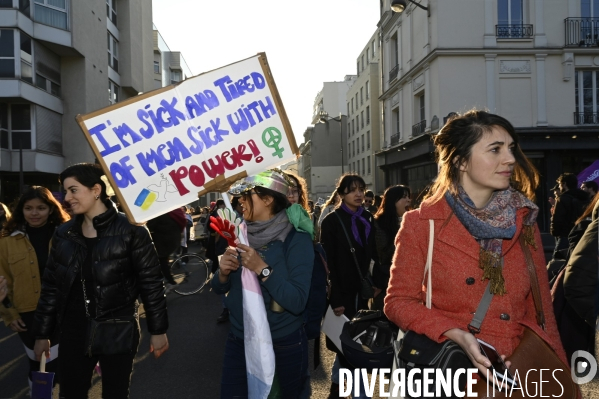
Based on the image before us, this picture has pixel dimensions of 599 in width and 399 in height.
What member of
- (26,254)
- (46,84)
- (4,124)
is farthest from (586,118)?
(4,124)

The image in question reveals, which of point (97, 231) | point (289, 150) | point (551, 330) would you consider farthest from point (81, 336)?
point (551, 330)

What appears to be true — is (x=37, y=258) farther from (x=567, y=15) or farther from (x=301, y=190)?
(x=567, y=15)

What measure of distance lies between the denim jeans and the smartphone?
4.24 ft

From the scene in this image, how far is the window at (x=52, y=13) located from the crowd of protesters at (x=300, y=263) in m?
20.6

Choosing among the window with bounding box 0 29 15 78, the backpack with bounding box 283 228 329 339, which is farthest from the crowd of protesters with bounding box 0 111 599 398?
the window with bounding box 0 29 15 78

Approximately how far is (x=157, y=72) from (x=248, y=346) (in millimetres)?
57091

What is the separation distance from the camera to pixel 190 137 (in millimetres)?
3033

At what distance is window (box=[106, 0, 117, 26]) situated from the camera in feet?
97.3

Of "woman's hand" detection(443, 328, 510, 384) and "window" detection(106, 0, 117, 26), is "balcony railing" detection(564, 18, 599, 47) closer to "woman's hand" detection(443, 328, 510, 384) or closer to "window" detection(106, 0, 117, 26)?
"window" detection(106, 0, 117, 26)

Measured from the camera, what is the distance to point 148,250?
342cm

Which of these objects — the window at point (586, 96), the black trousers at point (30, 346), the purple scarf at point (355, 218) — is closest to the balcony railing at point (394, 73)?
the window at point (586, 96)

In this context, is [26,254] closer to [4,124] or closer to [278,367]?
[278,367]

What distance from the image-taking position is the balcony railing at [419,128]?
2444 cm

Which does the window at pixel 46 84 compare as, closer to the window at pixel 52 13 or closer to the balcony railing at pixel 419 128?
the window at pixel 52 13
